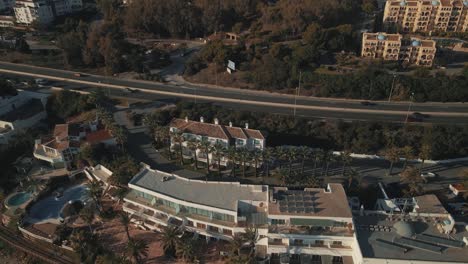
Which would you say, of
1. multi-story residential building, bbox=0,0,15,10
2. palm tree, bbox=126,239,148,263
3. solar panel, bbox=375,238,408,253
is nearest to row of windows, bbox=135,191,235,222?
palm tree, bbox=126,239,148,263

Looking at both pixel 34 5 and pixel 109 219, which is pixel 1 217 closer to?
pixel 109 219

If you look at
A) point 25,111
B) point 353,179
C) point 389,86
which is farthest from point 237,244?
point 25,111

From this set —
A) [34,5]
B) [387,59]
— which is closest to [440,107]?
[387,59]

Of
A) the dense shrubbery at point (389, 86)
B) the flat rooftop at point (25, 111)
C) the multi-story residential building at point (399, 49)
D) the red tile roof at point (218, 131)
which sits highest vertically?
the multi-story residential building at point (399, 49)

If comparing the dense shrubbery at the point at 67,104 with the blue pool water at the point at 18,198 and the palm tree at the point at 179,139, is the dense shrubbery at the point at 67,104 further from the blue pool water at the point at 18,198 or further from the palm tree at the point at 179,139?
the palm tree at the point at 179,139

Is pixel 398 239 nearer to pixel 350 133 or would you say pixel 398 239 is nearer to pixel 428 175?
pixel 428 175

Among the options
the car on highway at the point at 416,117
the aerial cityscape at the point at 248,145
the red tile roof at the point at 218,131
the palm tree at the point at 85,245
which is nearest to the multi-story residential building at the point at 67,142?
the aerial cityscape at the point at 248,145

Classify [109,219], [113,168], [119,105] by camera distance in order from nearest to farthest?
[109,219], [113,168], [119,105]
